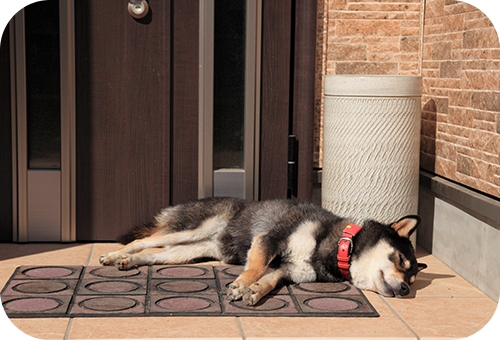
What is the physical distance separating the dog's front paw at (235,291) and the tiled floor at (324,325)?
212 millimetres

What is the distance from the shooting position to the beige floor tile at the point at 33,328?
294 centimetres

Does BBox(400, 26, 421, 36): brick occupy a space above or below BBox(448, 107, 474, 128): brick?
above

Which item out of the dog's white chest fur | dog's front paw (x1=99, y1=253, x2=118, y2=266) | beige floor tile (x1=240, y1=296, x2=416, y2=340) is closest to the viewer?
beige floor tile (x1=240, y1=296, x2=416, y2=340)

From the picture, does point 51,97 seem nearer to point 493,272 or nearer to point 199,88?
point 199,88

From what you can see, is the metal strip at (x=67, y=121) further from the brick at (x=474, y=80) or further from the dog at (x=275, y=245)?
the brick at (x=474, y=80)

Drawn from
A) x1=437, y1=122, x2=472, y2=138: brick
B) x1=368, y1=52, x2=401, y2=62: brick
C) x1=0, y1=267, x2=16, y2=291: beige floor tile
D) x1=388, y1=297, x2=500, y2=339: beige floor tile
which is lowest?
x1=388, y1=297, x2=500, y2=339: beige floor tile

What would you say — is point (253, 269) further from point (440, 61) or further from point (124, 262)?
point (440, 61)

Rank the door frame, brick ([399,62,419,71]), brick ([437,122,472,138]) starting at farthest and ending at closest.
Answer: brick ([399,62,419,71])
the door frame
brick ([437,122,472,138])

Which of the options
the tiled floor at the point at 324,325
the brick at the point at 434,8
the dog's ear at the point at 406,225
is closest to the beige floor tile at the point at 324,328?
the tiled floor at the point at 324,325

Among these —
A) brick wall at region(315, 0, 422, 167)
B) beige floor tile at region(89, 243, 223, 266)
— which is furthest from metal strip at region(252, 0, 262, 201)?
beige floor tile at region(89, 243, 223, 266)

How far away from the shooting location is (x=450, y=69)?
15.0ft

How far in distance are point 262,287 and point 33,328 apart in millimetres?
1259

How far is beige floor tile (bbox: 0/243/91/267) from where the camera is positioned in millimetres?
4176

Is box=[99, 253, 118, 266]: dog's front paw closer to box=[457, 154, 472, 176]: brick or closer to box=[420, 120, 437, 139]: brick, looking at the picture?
box=[457, 154, 472, 176]: brick
